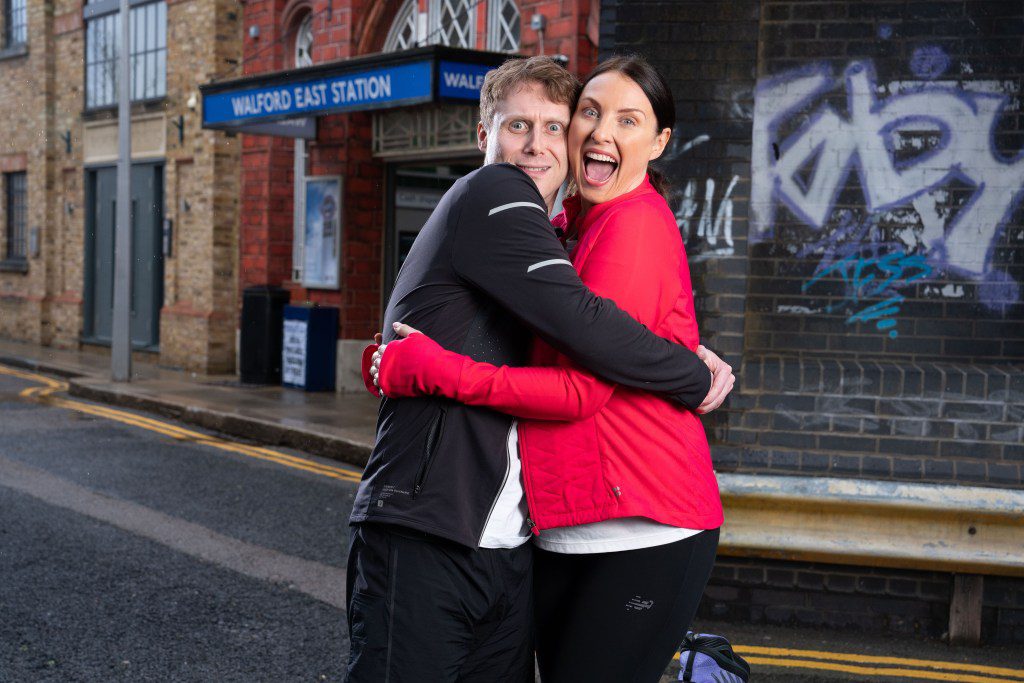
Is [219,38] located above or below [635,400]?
above

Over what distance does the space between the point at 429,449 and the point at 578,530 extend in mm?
352

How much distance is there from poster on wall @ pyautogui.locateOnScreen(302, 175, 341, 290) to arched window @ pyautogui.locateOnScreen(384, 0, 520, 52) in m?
1.89

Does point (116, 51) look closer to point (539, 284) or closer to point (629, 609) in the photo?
point (539, 284)

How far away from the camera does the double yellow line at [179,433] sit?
8844 millimetres

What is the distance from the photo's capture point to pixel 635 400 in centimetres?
218

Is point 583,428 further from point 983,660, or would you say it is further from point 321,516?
point 321,516

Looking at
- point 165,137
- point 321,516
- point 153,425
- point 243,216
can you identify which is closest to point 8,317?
point 165,137

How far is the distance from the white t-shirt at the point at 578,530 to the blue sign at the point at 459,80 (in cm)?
797

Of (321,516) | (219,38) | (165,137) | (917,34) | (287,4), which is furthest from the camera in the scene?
(165,137)

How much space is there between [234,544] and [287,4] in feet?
33.2

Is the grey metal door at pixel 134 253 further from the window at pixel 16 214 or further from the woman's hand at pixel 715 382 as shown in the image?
the woman's hand at pixel 715 382

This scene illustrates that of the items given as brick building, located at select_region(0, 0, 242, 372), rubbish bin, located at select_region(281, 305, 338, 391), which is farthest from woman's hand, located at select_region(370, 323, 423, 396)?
brick building, located at select_region(0, 0, 242, 372)

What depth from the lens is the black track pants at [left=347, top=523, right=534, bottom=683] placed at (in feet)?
6.83

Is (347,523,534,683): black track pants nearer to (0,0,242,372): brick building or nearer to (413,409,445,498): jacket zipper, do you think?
(413,409,445,498): jacket zipper
